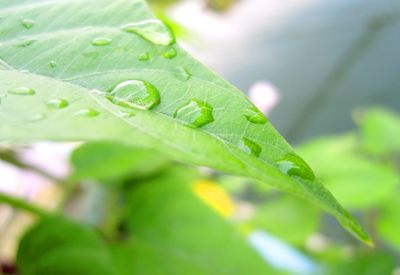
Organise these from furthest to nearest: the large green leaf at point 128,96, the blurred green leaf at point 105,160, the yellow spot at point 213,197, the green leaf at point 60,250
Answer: the yellow spot at point 213,197 < the blurred green leaf at point 105,160 < the green leaf at point 60,250 < the large green leaf at point 128,96

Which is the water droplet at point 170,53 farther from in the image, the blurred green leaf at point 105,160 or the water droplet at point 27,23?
the blurred green leaf at point 105,160

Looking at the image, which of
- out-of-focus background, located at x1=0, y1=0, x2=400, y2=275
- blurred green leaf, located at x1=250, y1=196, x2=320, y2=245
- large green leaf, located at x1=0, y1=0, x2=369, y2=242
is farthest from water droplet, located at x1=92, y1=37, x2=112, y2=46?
blurred green leaf, located at x1=250, y1=196, x2=320, y2=245

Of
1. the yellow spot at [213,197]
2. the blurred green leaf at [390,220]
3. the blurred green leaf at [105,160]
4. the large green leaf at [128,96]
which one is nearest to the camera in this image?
the large green leaf at [128,96]

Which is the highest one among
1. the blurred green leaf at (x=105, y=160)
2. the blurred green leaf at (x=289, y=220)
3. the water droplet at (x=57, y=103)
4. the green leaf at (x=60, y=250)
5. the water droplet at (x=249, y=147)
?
the blurred green leaf at (x=289, y=220)

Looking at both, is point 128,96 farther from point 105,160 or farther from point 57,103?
point 105,160

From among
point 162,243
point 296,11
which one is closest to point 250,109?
point 162,243

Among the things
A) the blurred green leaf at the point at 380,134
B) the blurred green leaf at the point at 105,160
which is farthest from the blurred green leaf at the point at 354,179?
the blurred green leaf at the point at 105,160

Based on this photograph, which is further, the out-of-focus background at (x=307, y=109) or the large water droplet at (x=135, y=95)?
the out-of-focus background at (x=307, y=109)
